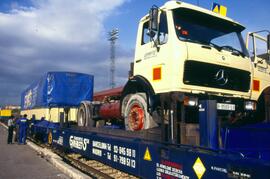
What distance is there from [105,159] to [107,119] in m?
1.89

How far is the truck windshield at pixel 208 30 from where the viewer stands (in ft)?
18.4

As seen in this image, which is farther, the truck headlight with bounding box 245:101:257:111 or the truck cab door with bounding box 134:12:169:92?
the truck headlight with bounding box 245:101:257:111

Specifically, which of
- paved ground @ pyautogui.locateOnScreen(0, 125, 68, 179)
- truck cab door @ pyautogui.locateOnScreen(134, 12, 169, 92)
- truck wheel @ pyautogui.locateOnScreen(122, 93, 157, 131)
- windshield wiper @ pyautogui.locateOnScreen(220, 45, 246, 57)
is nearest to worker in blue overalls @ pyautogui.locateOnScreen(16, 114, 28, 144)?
paved ground @ pyautogui.locateOnScreen(0, 125, 68, 179)

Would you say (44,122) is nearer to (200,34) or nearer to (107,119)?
(107,119)

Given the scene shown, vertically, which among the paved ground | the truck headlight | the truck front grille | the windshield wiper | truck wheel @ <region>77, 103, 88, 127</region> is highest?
the windshield wiper

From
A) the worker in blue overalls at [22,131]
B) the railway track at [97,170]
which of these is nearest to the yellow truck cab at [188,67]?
the railway track at [97,170]

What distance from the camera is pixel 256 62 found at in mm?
6387

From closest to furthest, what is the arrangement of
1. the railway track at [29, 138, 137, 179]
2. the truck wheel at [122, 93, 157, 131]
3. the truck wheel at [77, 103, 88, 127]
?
the truck wheel at [122, 93, 157, 131]
the railway track at [29, 138, 137, 179]
the truck wheel at [77, 103, 88, 127]

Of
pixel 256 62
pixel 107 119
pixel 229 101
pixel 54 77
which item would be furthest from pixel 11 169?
pixel 256 62

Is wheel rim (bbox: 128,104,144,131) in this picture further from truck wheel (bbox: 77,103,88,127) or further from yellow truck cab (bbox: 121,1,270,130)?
truck wheel (bbox: 77,103,88,127)

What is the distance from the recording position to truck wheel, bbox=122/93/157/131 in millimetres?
5387

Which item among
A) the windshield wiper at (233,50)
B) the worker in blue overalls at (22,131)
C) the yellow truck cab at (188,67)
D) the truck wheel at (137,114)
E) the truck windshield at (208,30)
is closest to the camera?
the yellow truck cab at (188,67)

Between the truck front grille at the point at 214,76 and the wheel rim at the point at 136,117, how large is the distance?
104 centimetres

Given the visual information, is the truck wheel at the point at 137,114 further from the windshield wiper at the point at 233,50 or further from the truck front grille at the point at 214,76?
the windshield wiper at the point at 233,50
